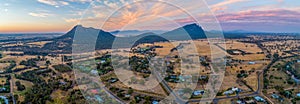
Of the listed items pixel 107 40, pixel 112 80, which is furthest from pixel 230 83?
pixel 107 40

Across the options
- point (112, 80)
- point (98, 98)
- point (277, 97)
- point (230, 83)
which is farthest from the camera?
point (112, 80)

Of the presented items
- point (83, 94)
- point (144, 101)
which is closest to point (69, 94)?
point (83, 94)

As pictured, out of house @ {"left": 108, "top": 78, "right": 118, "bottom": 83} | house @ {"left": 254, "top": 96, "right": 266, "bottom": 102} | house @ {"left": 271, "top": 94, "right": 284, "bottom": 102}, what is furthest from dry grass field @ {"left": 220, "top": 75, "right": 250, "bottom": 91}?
house @ {"left": 108, "top": 78, "right": 118, "bottom": 83}

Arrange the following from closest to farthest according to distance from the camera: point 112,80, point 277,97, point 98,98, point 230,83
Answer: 1. point 98,98
2. point 277,97
3. point 230,83
4. point 112,80

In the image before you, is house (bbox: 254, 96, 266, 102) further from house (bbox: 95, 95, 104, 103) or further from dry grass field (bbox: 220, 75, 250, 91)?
house (bbox: 95, 95, 104, 103)

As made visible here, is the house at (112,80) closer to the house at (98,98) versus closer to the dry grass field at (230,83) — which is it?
the house at (98,98)

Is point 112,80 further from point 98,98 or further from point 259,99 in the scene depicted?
point 259,99

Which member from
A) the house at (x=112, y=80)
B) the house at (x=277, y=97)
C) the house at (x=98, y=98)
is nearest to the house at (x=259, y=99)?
the house at (x=277, y=97)

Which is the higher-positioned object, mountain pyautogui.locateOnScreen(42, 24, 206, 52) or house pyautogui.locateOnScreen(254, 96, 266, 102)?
mountain pyautogui.locateOnScreen(42, 24, 206, 52)

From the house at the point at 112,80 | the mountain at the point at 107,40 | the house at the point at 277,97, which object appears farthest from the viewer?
the mountain at the point at 107,40

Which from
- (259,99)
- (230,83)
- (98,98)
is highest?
(230,83)

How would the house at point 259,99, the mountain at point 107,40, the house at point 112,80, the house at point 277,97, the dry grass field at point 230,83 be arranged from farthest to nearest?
the mountain at point 107,40 < the house at point 112,80 < the dry grass field at point 230,83 < the house at point 277,97 < the house at point 259,99
